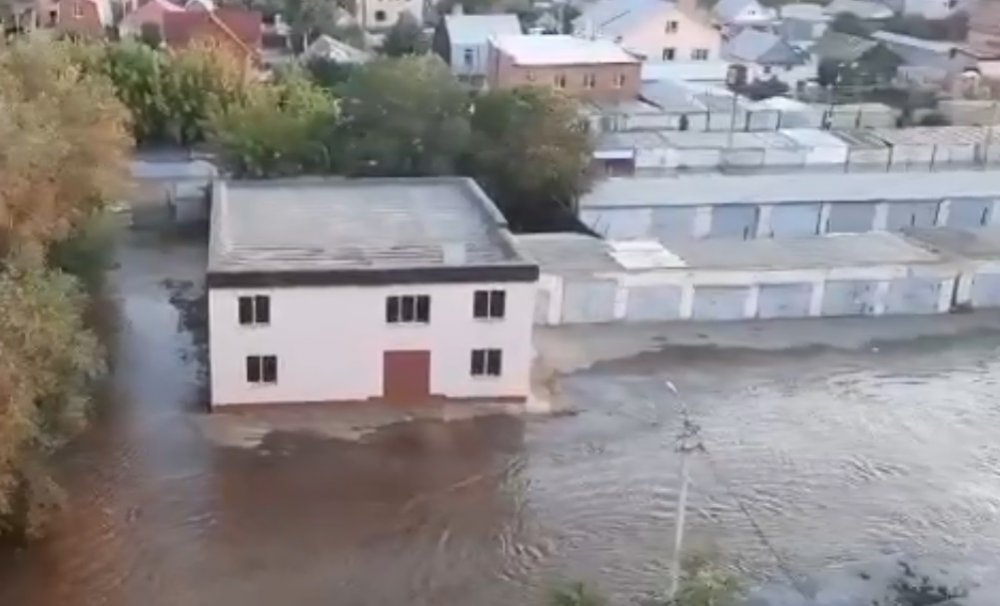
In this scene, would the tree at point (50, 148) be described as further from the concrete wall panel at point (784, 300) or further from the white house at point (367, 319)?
the concrete wall panel at point (784, 300)

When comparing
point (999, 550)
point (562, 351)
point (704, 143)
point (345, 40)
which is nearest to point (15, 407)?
point (562, 351)

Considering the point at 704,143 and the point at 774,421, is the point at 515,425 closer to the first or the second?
the point at 774,421

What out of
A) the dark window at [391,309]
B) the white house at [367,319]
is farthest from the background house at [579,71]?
the dark window at [391,309]

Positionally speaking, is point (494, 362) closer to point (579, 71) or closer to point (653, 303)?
point (653, 303)

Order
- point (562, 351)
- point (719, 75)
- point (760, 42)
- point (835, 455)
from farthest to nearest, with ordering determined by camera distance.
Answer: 1. point (760, 42)
2. point (719, 75)
3. point (562, 351)
4. point (835, 455)

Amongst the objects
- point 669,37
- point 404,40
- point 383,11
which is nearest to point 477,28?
point 404,40
